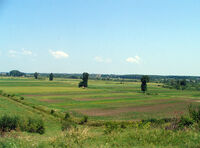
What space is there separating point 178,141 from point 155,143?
1.09 m

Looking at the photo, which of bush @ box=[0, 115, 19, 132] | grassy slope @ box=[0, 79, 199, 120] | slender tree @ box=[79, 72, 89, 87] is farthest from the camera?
slender tree @ box=[79, 72, 89, 87]

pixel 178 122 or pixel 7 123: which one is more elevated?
pixel 178 122

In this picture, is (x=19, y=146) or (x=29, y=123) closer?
(x=19, y=146)

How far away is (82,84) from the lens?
116 m

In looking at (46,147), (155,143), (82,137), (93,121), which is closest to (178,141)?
(155,143)

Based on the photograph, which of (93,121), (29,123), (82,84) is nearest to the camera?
(29,123)

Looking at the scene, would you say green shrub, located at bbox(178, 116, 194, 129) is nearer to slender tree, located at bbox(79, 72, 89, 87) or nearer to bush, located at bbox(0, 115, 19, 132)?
bush, located at bbox(0, 115, 19, 132)

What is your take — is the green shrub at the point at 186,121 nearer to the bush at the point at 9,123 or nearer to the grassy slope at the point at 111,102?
the bush at the point at 9,123

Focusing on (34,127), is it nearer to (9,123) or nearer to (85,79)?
(9,123)

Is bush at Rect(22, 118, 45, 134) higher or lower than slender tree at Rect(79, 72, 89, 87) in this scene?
lower

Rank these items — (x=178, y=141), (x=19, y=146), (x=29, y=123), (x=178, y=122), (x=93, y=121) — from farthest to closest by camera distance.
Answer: (x=93, y=121) < (x=29, y=123) < (x=178, y=122) < (x=178, y=141) < (x=19, y=146)

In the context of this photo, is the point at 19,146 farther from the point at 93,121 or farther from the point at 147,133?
the point at 93,121

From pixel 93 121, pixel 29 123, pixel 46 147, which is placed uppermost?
pixel 46 147

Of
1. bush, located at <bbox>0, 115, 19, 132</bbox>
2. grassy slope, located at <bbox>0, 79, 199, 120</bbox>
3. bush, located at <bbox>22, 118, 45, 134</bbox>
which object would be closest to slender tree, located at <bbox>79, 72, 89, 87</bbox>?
grassy slope, located at <bbox>0, 79, 199, 120</bbox>
